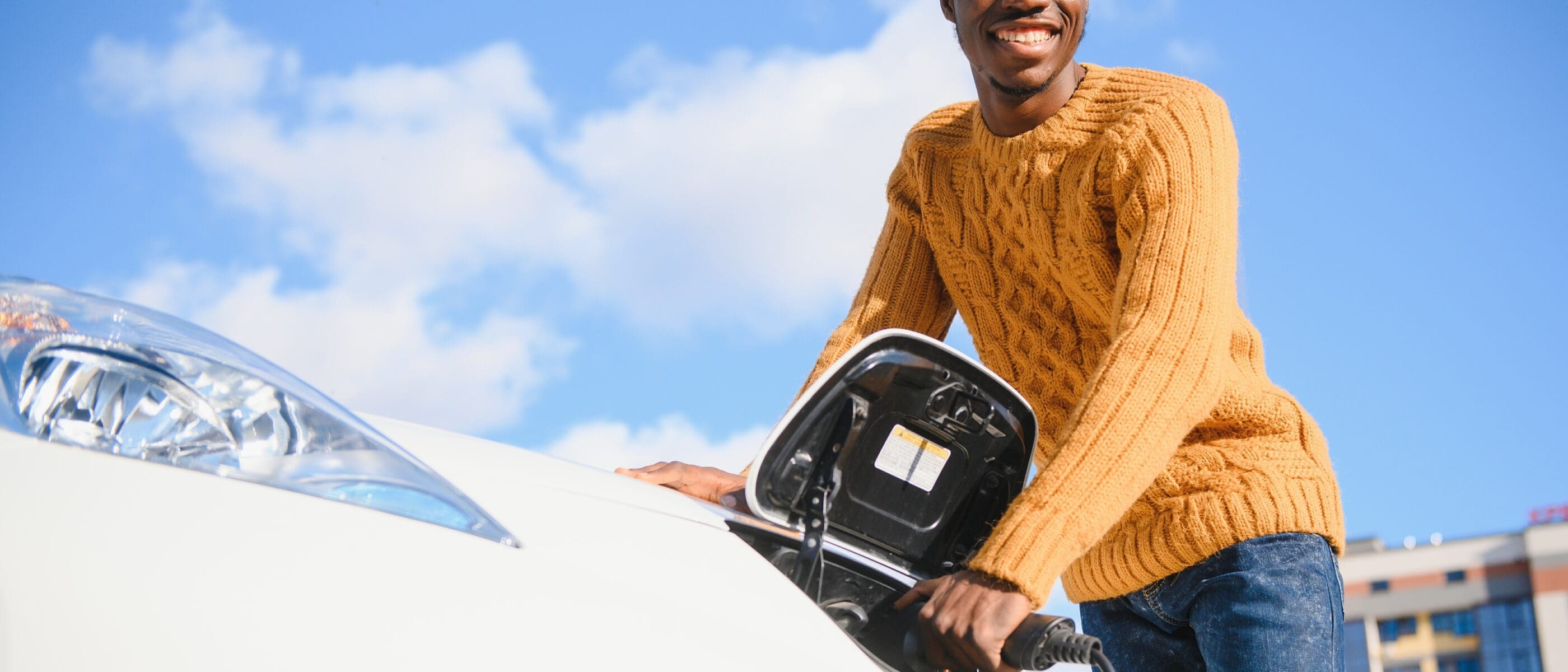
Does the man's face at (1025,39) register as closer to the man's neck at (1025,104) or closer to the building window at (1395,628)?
the man's neck at (1025,104)

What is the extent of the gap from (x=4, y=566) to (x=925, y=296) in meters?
1.95

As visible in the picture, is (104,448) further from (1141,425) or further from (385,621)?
(1141,425)

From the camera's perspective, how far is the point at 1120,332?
1.84 m

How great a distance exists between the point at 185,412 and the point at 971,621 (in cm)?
93

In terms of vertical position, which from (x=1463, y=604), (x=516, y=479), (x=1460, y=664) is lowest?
(x=1460, y=664)

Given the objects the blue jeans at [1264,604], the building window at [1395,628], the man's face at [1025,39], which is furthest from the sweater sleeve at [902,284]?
the building window at [1395,628]

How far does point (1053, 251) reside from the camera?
2.19 metres

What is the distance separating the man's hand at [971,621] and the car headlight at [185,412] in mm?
657

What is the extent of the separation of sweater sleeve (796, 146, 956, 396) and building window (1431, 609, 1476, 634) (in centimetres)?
5600

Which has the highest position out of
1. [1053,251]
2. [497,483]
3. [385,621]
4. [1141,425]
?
[1053,251]

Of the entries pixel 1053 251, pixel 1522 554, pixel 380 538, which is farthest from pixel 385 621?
pixel 1522 554

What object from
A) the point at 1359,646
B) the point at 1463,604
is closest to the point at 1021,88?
the point at 1463,604

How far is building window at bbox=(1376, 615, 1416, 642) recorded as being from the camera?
2044 inches

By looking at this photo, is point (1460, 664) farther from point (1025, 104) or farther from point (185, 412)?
point (185, 412)
